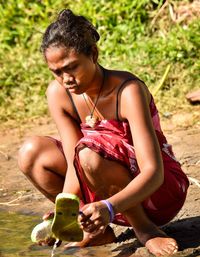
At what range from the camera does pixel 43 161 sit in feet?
12.9

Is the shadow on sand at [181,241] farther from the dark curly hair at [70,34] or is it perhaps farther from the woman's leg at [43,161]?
the dark curly hair at [70,34]

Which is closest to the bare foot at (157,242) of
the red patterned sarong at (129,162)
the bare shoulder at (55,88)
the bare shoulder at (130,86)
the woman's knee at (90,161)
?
the red patterned sarong at (129,162)

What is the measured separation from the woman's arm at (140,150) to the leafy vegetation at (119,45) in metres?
2.65

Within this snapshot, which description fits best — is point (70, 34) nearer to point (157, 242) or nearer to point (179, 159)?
point (157, 242)

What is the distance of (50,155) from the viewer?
3957 mm

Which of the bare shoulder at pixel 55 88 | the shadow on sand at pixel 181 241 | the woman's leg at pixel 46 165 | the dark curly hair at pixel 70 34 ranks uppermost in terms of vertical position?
the dark curly hair at pixel 70 34

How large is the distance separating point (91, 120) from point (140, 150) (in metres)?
0.38

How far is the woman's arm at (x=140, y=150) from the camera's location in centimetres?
343

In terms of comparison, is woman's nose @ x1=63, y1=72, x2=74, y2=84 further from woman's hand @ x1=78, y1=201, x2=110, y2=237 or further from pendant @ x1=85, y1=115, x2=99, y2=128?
woman's hand @ x1=78, y1=201, x2=110, y2=237

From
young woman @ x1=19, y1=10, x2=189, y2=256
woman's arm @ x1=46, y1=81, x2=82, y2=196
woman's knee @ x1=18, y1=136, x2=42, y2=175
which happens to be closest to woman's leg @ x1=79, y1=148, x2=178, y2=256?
young woman @ x1=19, y1=10, x2=189, y2=256

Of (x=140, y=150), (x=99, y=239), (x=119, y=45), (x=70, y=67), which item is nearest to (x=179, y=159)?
(x=99, y=239)

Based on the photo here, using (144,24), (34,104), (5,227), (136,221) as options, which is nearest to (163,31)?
(144,24)

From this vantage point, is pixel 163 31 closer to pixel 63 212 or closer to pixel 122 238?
pixel 122 238

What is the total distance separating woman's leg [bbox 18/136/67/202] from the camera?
394 centimetres
